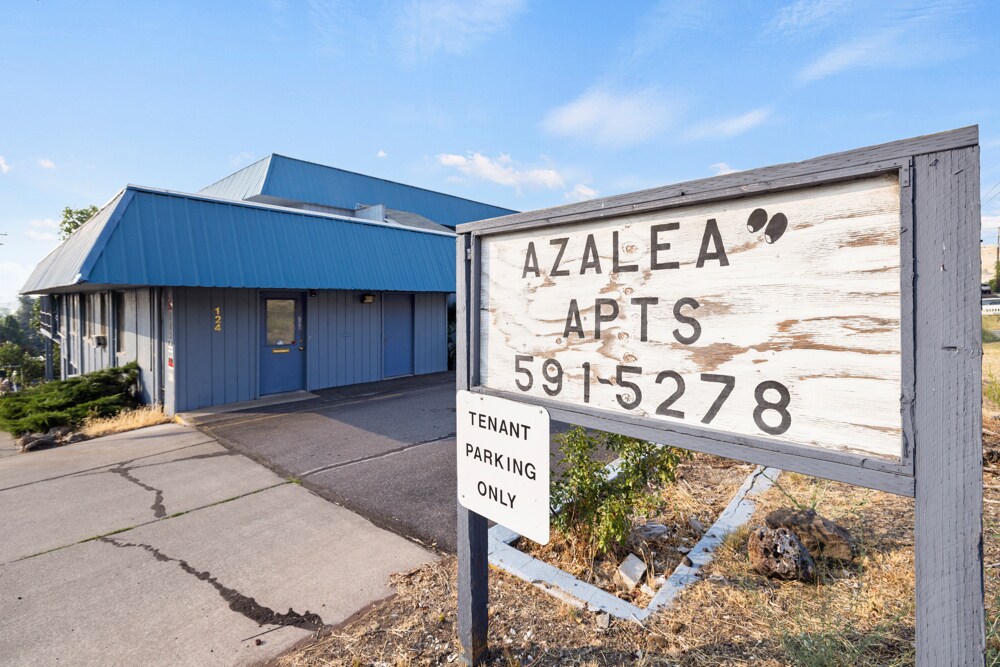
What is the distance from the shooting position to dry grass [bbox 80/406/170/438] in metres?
8.57

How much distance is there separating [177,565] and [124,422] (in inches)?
266

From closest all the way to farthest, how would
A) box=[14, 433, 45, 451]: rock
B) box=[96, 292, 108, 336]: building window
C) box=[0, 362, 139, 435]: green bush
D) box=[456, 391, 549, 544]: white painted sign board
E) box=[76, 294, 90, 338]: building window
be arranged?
box=[456, 391, 549, 544]: white painted sign board
box=[14, 433, 45, 451]: rock
box=[0, 362, 139, 435]: green bush
box=[96, 292, 108, 336]: building window
box=[76, 294, 90, 338]: building window

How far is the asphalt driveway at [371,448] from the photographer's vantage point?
16.0 ft

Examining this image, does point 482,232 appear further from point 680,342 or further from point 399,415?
point 399,415

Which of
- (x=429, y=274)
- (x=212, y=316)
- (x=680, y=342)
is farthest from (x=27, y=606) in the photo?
(x=429, y=274)

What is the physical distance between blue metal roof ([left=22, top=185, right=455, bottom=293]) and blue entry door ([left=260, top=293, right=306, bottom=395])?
3.84 ft

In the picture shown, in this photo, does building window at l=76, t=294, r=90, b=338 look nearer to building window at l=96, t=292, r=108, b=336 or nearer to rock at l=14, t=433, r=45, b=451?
building window at l=96, t=292, r=108, b=336

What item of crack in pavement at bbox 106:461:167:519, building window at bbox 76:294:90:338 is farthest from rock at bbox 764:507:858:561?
building window at bbox 76:294:90:338

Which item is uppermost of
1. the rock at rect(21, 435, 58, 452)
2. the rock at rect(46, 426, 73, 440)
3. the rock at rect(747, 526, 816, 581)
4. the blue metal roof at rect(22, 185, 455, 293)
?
the blue metal roof at rect(22, 185, 455, 293)

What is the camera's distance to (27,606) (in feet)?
11.1

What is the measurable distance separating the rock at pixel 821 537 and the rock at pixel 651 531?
87 centimetres

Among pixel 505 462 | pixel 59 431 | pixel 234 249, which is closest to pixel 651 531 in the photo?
pixel 505 462

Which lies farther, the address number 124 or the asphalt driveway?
the asphalt driveway

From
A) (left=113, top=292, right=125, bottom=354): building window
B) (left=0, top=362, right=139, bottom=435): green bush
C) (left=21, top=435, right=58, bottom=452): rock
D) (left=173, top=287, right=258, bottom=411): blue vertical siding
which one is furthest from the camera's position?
(left=113, top=292, right=125, bottom=354): building window
